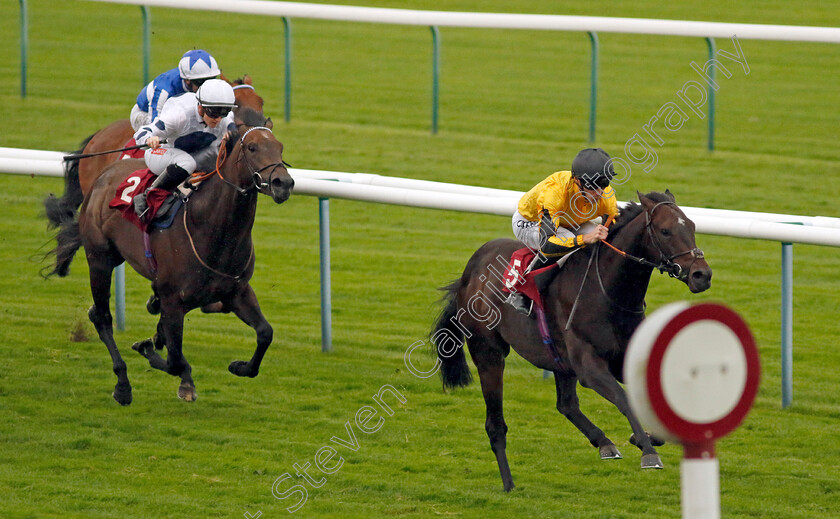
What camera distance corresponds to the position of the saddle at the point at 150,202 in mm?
6184

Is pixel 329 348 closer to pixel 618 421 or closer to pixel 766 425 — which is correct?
pixel 618 421

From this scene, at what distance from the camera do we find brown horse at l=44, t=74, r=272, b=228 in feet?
24.8

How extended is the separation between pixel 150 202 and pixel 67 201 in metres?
1.78

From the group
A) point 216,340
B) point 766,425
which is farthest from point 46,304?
point 766,425

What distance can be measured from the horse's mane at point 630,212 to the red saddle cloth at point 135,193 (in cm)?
244

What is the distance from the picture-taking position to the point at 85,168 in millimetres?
7809

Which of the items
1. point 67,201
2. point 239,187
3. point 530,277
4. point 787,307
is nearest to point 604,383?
point 530,277

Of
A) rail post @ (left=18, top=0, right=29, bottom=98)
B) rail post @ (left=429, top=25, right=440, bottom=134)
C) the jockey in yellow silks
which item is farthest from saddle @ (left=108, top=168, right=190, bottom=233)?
rail post @ (left=18, top=0, right=29, bottom=98)

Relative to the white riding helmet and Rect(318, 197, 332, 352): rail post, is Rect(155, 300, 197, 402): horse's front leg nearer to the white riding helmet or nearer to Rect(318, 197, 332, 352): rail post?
the white riding helmet

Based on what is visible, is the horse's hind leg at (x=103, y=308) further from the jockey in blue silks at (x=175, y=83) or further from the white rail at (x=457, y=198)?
the white rail at (x=457, y=198)

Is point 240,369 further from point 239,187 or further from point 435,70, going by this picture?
point 435,70

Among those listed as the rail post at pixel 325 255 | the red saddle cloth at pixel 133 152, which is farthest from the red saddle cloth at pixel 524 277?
the red saddle cloth at pixel 133 152

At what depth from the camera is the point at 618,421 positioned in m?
6.36

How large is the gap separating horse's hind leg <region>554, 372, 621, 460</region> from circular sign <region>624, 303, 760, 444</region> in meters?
3.34
